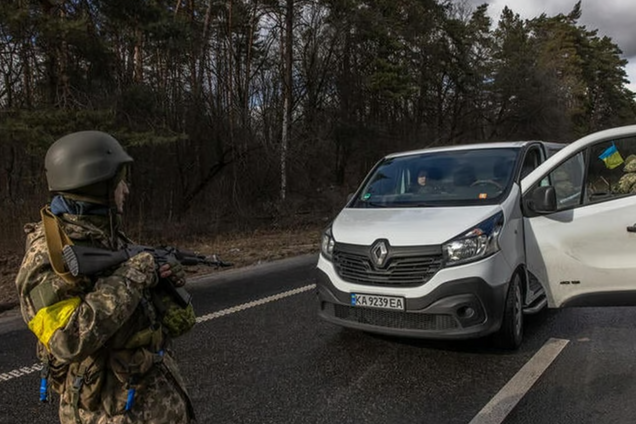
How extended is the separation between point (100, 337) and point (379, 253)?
9.46 ft

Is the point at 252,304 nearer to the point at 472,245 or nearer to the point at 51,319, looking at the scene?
the point at 472,245

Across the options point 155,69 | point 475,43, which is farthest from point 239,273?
point 475,43

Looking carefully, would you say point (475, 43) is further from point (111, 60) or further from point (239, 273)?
point (239, 273)

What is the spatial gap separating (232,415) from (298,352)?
4.02 feet

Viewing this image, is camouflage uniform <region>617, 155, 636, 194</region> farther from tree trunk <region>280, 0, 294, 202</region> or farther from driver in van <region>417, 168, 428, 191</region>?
tree trunk <region>280, 0, 294, 202</region>

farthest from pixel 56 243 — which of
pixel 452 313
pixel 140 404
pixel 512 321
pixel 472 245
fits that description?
pixel 512 321

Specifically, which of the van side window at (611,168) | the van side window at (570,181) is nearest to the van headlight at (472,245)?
the van side window at (570,181)

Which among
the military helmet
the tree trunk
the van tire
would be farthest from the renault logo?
the tree trunk

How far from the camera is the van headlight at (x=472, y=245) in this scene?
13.4ft

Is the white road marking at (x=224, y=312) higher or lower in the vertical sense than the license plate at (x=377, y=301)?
lower

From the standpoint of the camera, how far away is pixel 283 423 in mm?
3293

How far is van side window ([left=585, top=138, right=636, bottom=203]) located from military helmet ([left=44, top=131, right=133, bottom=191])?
4.07 meters

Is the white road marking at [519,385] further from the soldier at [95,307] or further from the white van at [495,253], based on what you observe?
the soldier at [95,307]

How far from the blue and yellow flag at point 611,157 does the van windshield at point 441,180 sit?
82 cm
